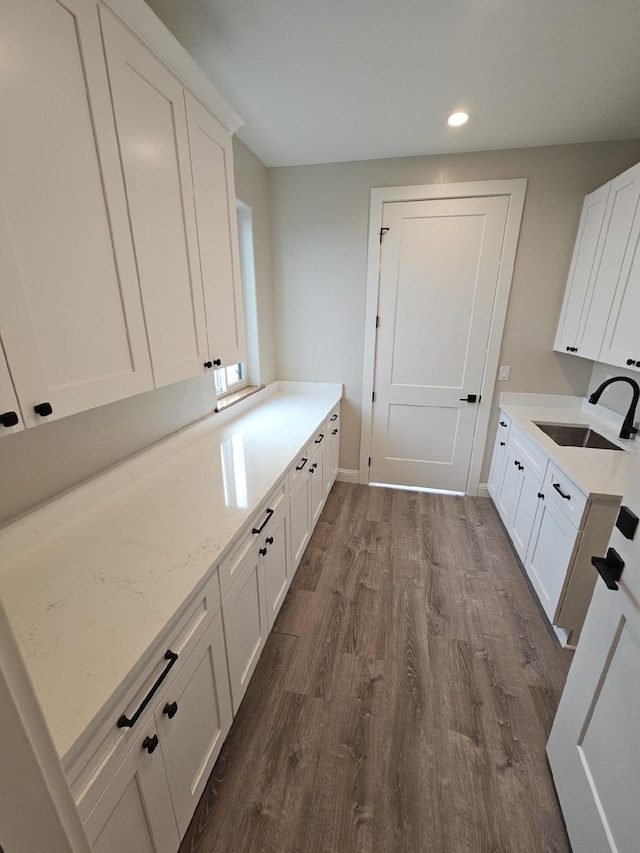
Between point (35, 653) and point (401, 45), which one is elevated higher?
point (401, 45)

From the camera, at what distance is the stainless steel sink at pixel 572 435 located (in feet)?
7.45

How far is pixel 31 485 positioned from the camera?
1112mm

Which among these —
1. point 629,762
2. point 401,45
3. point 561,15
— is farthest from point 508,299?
point 629,762

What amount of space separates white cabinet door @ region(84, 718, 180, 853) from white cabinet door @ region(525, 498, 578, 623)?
69.1 inches

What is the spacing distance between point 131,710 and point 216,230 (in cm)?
172

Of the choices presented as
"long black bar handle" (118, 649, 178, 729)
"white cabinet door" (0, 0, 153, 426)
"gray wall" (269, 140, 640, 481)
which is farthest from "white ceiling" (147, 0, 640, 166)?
"long black bar handle" (118, 649, 178, 729)

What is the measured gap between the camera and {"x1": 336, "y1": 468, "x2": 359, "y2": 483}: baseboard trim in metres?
3.36

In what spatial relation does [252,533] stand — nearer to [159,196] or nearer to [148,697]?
Answer: [148,697]

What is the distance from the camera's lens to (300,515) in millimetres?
2072

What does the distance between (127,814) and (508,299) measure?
318cm

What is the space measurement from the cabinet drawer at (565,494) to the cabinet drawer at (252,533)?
4.42 ft

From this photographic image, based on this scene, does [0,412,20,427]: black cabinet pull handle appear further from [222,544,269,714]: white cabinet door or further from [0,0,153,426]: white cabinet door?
[222,544,269,714]: white cabinet door

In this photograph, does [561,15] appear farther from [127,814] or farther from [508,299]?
[127,814]

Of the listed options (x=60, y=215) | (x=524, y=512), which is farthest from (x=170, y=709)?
(x=524, y=512)
